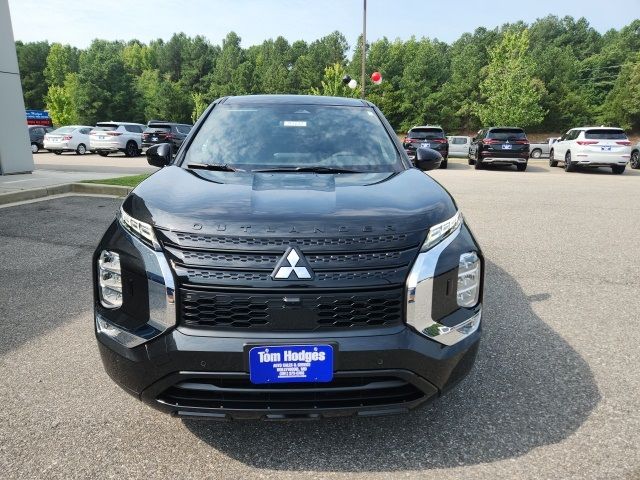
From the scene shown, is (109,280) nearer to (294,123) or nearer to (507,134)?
(294,123)

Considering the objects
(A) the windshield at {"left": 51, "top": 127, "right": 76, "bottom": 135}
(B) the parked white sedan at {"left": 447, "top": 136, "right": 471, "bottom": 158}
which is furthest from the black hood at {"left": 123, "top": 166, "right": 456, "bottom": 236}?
(B) the parked white sedan at {"left": 447, "top": 136, "right": 471, "bottom": 158}

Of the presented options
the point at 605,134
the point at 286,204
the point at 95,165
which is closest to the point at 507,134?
the point at 605,134

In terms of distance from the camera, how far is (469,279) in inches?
91.5

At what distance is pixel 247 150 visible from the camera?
331 cm

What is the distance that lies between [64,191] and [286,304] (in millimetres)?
9845

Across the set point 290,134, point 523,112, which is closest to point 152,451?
point 290,134

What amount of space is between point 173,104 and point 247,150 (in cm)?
6956

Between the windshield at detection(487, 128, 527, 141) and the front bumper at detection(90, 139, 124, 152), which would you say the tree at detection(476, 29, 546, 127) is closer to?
the windshield at detection(487, 128, 527, 141)

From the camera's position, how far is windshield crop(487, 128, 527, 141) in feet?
65.5

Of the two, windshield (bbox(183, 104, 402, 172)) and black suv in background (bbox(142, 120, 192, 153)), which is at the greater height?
windshield (bbox(183, 104, 402, 172))

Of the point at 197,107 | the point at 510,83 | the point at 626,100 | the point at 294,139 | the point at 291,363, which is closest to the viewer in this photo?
the point at 291,363

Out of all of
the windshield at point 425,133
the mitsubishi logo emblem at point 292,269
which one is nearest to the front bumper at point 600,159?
the windshield at point 425,133

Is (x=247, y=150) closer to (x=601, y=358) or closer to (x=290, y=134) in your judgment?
(x=290, y=134)

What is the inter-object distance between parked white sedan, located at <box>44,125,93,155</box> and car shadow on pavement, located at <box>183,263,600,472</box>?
2539 cm
